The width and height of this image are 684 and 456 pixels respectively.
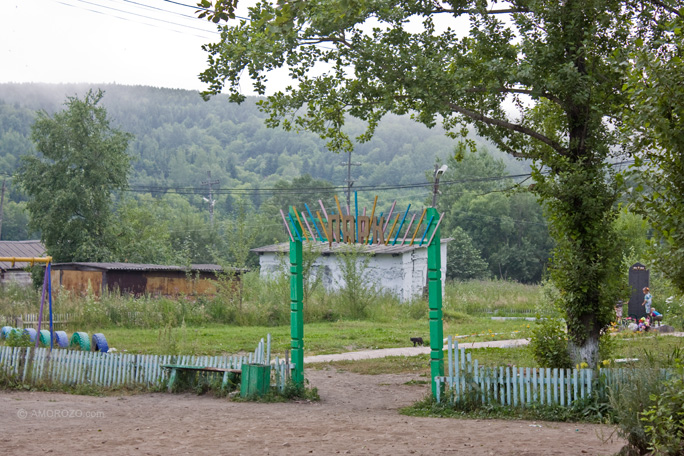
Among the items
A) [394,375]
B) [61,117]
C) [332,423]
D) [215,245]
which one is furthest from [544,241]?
[332,423]

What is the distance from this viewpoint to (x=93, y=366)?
482 inches

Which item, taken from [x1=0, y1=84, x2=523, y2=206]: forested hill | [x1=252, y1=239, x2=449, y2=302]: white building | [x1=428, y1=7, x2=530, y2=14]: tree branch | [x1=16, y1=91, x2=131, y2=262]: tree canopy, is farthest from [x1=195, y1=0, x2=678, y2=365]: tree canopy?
[x1=0, y1=84, x2=523, y2=206]: forested hill

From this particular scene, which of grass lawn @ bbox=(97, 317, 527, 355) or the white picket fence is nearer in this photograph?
the white picket fence

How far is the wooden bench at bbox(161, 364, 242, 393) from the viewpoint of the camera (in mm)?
11242

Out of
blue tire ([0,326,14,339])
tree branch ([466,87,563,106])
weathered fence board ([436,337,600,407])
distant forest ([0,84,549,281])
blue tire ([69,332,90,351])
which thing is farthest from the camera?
distant forest ([0,84,549,281])

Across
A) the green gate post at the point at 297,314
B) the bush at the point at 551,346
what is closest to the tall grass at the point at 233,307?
the green gate post at the point at 297,314

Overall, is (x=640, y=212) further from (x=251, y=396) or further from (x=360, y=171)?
(x=360, y=171)

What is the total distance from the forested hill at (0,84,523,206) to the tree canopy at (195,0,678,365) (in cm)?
8574

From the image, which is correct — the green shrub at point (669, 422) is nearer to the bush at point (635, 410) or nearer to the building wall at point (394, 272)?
the bush at point (635, 410)

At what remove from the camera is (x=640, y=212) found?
571 cm

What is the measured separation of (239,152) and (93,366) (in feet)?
437

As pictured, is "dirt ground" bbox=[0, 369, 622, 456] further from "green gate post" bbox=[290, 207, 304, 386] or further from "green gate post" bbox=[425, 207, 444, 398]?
"green gate post" bbox=[425, 207, 444, 398]

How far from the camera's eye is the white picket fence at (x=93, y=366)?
38.9 ft

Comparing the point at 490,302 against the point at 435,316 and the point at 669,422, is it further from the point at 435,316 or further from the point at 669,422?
the point at 669,422
